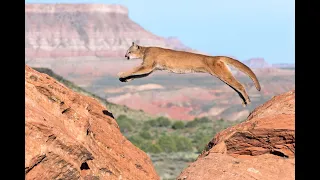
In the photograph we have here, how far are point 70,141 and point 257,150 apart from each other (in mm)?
3501

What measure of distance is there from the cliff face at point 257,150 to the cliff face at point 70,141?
1185 millimetres

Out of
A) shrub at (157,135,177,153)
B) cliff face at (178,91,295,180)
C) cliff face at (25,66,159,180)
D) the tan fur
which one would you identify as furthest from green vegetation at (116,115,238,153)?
cliff face at (178,91,295,180)

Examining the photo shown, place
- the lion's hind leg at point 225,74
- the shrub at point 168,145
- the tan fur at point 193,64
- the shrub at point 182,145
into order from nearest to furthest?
1. the tan fur at point 193,64
2. the lion's hind leg at point 225,74
3. the shrub at point 168,145
4. the shrub at point 182,145

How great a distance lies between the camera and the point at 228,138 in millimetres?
9883

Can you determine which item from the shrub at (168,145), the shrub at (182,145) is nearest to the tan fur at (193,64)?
the shrub at (168,145)

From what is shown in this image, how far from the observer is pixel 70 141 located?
7594 millimetres

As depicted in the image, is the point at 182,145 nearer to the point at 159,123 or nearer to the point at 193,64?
the point at 159,123

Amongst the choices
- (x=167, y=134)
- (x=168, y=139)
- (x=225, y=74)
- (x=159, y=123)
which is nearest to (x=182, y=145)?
(x=168, y=139)

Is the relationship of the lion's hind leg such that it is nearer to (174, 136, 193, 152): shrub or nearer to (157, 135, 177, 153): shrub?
(157, 135, 177, 153): shrub

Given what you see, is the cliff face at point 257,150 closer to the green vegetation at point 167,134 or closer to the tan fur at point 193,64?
the tan fur at point 193,64

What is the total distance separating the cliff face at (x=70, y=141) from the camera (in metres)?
7.25
